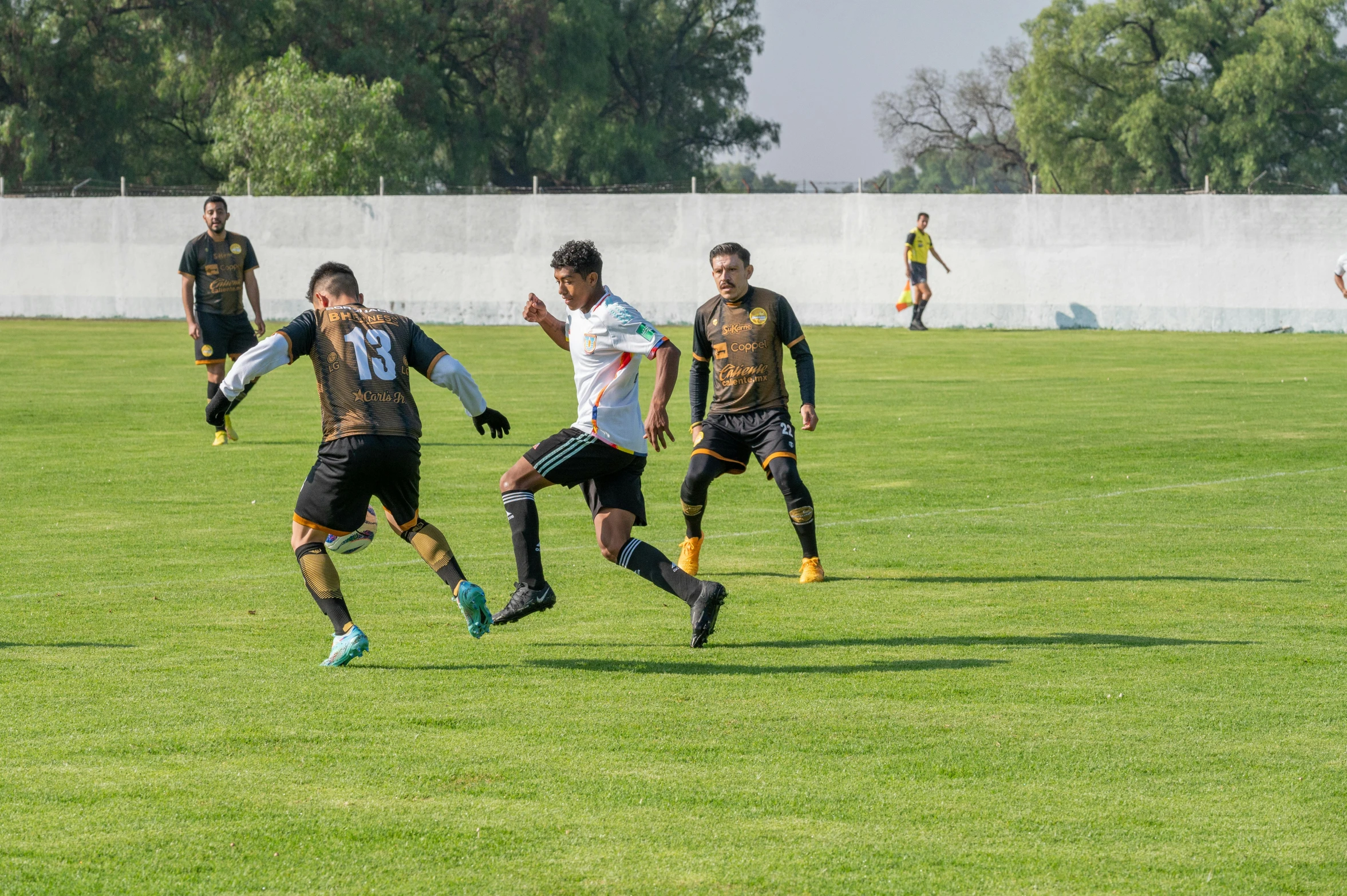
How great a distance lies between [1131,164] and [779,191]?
2875 centimetres

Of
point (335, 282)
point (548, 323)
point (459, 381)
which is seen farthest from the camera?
point (548, 323)

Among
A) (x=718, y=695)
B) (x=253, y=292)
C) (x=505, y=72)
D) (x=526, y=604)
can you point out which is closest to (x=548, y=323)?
(x=526, y=604)

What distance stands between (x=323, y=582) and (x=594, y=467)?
1.34 m

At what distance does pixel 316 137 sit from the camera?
138 ft

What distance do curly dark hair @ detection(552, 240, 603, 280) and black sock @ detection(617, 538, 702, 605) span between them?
1208mm

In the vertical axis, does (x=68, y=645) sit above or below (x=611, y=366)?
below

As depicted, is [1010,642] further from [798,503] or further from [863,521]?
[863,521]

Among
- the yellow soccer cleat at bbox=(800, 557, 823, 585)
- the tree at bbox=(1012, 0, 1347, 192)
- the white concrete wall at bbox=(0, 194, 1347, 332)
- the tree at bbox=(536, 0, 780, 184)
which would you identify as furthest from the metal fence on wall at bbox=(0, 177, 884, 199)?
the yellow soccer cleat at bbox=(800, 557, 823, 585)

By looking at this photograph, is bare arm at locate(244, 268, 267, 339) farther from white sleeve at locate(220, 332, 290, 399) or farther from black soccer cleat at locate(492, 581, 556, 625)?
white sleeve at locate(220, 332, 290, 399)

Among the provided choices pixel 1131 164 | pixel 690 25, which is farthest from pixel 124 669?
pixel 690 25

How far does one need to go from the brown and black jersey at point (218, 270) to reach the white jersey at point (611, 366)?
9233 mm

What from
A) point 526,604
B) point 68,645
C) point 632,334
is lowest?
point 68,645

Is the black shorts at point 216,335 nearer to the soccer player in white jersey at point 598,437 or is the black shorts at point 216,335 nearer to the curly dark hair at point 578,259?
the soccer player in white jersey at point 598,437

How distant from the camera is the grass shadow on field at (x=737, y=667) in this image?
263 inches
